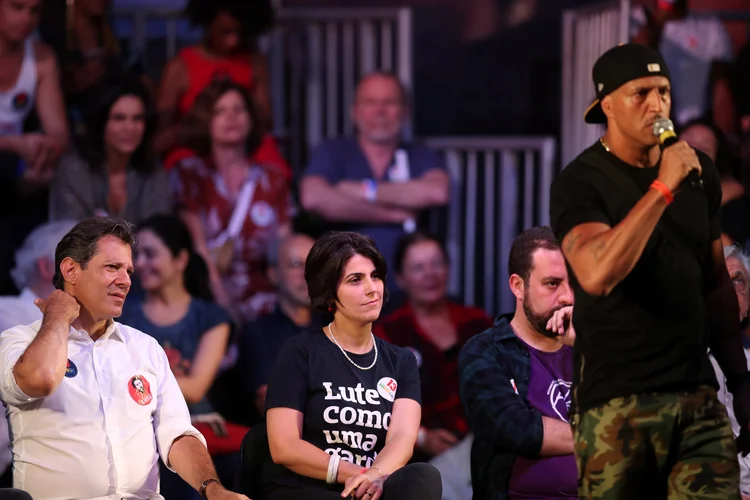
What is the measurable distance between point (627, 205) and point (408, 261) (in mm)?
2656

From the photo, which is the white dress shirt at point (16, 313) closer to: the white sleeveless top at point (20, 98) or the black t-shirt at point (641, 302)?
the white sleeveless top at point (20, 98)

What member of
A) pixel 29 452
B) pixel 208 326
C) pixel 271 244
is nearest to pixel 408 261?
pixel 271 244

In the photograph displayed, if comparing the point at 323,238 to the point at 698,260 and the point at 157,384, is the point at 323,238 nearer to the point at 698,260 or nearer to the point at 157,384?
the point at 157,384

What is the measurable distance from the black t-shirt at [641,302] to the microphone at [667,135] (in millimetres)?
75

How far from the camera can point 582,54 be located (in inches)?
232

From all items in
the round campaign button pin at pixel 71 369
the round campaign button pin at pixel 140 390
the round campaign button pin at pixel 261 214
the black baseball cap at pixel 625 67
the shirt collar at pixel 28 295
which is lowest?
the round campaign button pin at pixel 140 390

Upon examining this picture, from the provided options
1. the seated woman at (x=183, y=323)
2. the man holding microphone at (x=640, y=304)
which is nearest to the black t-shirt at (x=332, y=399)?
the man holding microphone at (x=640, y=304)

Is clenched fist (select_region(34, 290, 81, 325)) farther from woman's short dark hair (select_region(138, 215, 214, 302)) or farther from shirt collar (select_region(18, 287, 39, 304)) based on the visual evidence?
woman's short dark hair (select_region(138, 215, 214, 302))

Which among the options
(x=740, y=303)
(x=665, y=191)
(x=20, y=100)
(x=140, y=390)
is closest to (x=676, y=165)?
(x=665, y=191)

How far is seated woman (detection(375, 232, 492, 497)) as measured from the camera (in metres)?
4.53

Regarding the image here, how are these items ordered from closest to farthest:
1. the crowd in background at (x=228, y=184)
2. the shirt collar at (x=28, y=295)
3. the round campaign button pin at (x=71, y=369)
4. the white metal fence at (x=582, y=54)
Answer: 1. the round campaign button pin at (x=71, y=369)
2. the shirt collar at (x=28, y=295)
3. the crowd in background at (x=228, y=184)
4. the white metal fence at (x=582, y=54)

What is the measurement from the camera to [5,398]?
2709mm

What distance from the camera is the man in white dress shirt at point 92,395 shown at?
270cm

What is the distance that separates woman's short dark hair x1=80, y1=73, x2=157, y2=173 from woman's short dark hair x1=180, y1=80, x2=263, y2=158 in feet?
0.74
